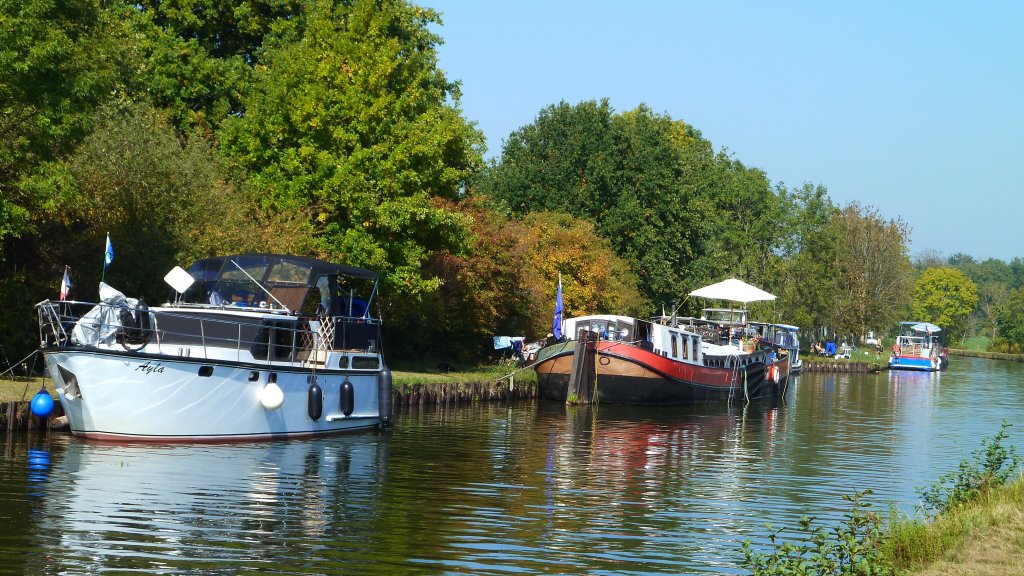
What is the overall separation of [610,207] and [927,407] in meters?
28.1

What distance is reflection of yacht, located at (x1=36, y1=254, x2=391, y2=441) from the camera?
24.8m

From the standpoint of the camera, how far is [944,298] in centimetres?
16712

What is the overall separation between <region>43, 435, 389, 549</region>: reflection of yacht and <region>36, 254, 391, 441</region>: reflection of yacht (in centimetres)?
73

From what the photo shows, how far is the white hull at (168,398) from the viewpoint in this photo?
80.5ft

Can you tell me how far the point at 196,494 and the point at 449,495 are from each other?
460cm

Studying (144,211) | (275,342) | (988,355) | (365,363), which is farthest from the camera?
(988,355)

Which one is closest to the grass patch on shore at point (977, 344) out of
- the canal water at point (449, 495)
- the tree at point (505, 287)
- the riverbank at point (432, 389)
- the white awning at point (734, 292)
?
the white awning at point (734, 292)

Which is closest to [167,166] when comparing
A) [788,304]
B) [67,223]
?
[67,223]

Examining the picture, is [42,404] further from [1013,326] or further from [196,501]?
[1013,326]

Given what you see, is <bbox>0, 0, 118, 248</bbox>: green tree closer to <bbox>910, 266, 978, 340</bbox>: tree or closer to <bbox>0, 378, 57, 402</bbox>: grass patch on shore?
<bbox>0, 378, 57, 402</bbox>: grass patch on shore

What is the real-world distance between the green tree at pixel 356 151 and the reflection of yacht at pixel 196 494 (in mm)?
15014

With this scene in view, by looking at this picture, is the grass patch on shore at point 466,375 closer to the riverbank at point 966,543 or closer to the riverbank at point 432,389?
the riverbank at point 432,389

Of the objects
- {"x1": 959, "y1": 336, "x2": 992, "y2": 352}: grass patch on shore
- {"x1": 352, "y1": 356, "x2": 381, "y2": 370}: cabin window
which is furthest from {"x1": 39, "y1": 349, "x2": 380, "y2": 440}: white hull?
{"x1": 959, "y1": 336, "x2": 992, "y2": 352}: grass patch on shore

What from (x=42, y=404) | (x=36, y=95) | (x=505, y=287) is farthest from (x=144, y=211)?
(x=505, y=287)
